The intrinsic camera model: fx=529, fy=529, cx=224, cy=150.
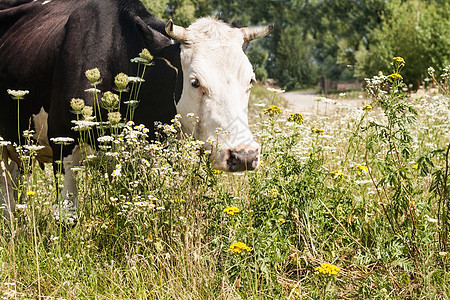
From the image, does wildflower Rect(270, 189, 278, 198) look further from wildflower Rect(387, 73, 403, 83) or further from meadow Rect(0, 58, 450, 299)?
wildflower Rect(387, 73, 403, 83)

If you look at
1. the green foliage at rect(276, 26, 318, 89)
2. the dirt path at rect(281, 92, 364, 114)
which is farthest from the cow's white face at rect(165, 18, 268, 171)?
the green foliage at rect(276, 26, 318, 89)

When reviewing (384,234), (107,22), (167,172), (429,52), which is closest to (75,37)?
(107,22)

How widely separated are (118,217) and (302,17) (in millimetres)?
Result: 62877

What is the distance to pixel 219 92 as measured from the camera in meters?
3.84

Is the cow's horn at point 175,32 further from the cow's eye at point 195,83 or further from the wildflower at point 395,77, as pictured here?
the wildflower at point 395,77

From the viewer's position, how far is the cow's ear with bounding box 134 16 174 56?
4.41 metres

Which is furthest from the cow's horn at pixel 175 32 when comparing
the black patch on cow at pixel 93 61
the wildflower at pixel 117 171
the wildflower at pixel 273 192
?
the wildflower at pixel 273 192

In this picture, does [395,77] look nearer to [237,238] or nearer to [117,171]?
[237,238]

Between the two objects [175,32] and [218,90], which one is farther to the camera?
[175,32]

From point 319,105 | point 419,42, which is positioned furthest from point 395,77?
point 419,42

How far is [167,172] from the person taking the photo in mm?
3438

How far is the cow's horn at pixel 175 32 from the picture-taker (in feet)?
13.4

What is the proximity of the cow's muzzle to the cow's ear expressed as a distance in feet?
4.35

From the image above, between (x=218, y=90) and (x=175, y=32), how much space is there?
638 millimetres
